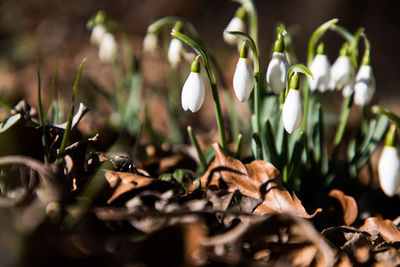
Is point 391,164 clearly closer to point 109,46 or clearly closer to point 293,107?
point 293,107

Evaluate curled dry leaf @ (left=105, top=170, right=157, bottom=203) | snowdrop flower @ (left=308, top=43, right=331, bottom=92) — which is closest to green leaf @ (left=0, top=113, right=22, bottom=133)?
curled dry leaf @ (left=105, top=170, right=157, bottom=203)

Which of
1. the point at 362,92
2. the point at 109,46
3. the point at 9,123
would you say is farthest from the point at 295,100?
the point at 109,46

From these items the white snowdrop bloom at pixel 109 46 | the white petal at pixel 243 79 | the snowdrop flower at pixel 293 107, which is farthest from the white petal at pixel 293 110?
the white snowdrop bloom at pixel 109 46

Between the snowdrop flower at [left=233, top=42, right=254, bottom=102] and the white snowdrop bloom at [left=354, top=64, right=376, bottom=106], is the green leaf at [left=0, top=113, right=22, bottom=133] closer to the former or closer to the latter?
the snowdrop flower at [left=233, top=42, right=254, bottom=102]

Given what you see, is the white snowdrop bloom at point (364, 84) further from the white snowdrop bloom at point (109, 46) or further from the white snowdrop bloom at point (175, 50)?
the white snowdrop bloom at point (109, 46)

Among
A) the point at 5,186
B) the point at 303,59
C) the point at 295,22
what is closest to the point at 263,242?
the point at 5,186
